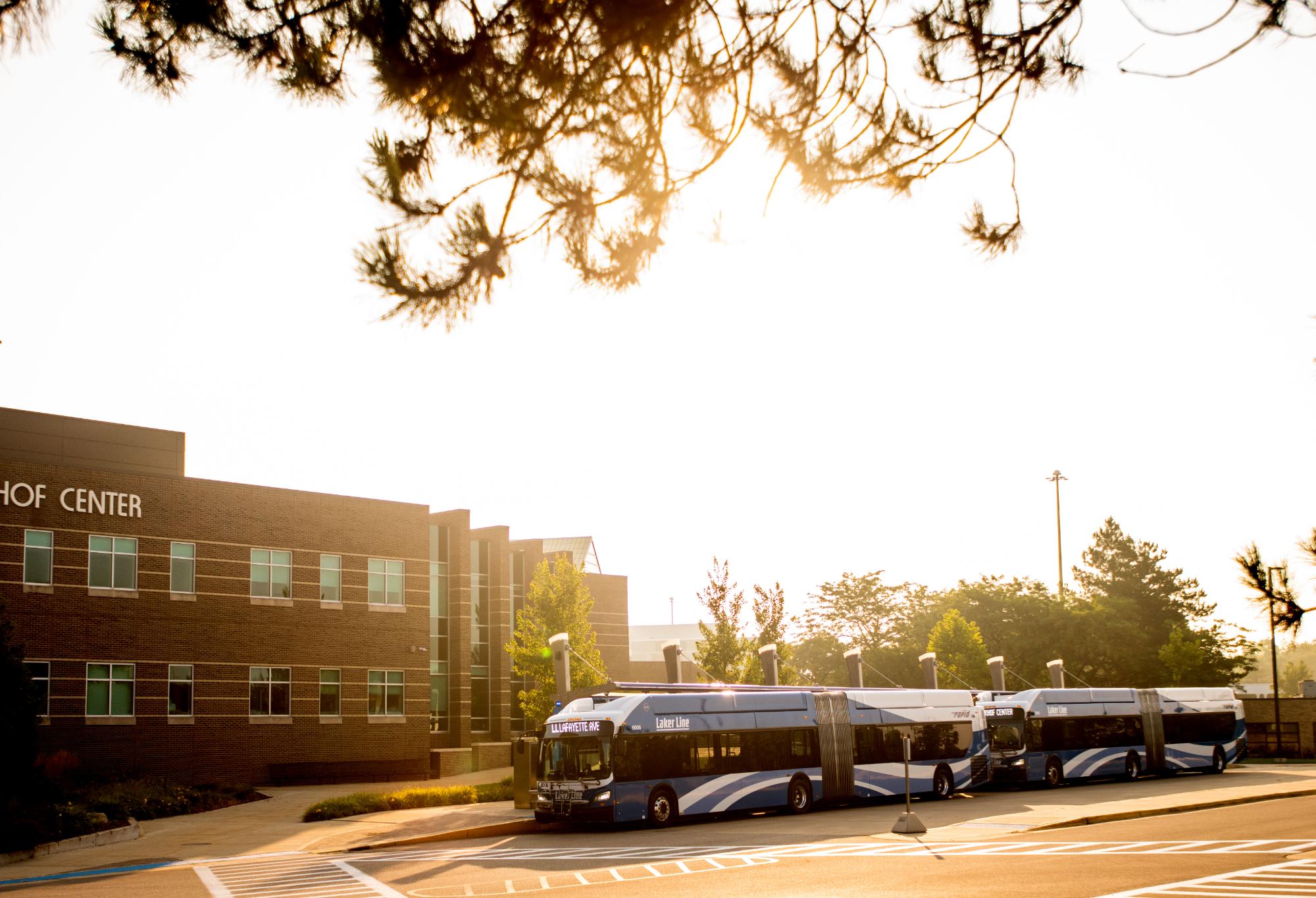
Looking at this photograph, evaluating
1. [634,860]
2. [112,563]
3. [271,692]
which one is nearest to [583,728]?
[634,860]

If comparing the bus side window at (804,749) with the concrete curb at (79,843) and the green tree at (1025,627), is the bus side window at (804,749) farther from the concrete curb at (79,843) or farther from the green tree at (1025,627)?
the green tree at (1025,627)

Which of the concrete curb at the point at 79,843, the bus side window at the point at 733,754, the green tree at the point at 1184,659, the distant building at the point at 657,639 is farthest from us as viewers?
the distant building at the point at 657,639

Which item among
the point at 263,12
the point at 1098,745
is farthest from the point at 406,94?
the point at 1098,745

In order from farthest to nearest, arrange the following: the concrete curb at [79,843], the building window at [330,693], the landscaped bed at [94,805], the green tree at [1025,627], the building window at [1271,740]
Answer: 1. the green tree at [1025,627]
2. the building window at [1271,740]
3. the building window at [330,693]
4. the landscaped bed at [94,805]
5. the concrete curb at [79,843]

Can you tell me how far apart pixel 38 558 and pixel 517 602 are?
2778 centimetres

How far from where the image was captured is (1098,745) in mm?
41281

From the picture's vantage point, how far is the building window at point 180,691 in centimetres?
4038

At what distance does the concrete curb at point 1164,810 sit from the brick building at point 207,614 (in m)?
26.3

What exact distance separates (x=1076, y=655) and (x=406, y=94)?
254ft

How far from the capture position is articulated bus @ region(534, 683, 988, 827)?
90.0 ft

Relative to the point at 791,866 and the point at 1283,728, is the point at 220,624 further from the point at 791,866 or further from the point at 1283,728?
the point at 1283,728

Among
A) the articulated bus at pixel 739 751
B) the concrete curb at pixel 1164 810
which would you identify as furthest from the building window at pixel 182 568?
the concrete curb at pixel 1164 810

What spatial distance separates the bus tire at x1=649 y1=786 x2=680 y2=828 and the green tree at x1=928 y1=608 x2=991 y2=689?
120 ft

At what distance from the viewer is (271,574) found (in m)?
43.7
